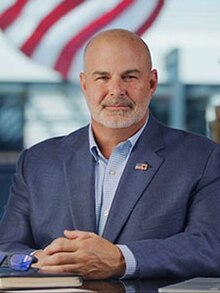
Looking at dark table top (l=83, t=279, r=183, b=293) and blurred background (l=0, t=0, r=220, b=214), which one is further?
blurred background (l=0, t=0, r=220, b=214)

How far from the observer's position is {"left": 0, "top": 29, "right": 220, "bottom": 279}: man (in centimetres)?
230

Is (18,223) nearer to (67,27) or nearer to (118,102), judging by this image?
(118,102)

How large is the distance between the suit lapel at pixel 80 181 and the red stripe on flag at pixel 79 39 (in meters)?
1.18

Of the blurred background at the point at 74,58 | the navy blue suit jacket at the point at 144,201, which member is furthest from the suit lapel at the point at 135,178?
the blurred background at the point at 74,58

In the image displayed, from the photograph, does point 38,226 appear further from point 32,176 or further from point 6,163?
point 6,163

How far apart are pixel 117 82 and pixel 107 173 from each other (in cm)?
22

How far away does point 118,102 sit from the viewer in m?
2.37

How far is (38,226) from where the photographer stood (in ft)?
7.88

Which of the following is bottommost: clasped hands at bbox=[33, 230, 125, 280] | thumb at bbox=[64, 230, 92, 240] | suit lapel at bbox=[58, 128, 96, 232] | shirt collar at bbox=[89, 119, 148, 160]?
clasped hands at bbox=[33, 230, 125, 280]

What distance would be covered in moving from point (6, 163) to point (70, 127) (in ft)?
0.87

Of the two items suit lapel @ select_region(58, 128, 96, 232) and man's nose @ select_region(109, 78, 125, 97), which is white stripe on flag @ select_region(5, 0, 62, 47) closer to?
suit lapel @ select_region(58, 128, 96, 232)

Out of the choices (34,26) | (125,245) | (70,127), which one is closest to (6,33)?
(34,26)

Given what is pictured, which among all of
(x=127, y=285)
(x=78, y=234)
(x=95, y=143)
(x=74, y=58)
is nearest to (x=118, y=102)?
(x=95, y=143)

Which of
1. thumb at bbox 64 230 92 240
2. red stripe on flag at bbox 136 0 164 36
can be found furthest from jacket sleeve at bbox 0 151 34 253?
red stripe on flag at bbox 136 0 164 36
